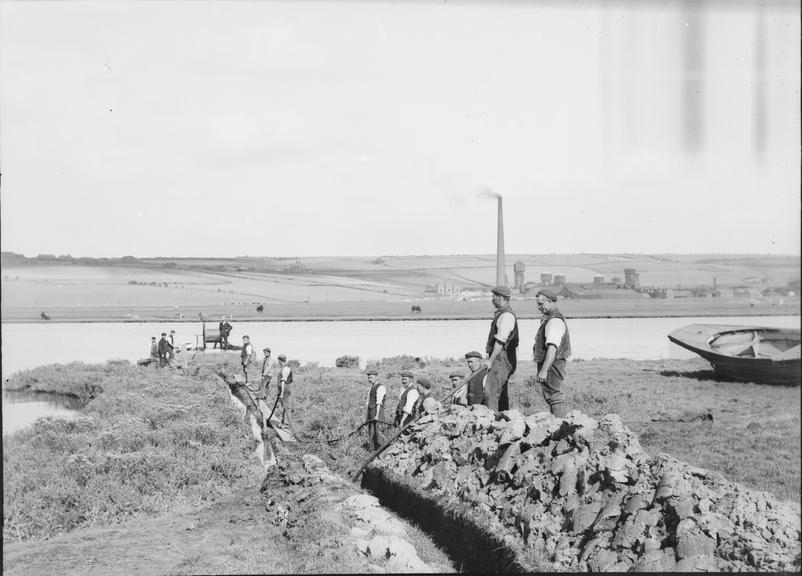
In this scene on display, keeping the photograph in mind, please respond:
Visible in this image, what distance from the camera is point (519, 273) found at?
25.8m

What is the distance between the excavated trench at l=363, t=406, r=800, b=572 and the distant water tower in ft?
45.7

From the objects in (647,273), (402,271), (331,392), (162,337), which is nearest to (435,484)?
(331,392)

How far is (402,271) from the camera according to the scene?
32031 millimetres

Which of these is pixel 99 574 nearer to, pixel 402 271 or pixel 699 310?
pixel 402 271

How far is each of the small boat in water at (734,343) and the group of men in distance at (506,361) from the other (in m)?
10.9

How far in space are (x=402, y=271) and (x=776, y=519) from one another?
26.6m

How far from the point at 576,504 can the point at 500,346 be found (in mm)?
2911

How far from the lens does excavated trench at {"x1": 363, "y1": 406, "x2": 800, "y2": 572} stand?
566cm

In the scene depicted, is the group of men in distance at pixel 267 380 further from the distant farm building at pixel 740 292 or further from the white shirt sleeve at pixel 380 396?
the distant farm building at pixel 740 292

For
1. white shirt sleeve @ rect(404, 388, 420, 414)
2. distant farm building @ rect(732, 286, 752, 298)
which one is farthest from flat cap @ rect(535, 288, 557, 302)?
distant farm building @ rect(732, 286, 752, 298)

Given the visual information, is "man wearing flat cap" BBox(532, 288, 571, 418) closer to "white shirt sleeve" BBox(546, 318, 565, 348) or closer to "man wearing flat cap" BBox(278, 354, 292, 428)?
"white shirt sleeve" BBox(546, 318, 565, 348)

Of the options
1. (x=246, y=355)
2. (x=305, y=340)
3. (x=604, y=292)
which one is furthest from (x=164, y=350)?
(x=604, y=292)

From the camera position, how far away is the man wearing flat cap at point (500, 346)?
9492 mm

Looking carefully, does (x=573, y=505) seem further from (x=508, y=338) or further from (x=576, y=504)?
(x=508, y=338)
